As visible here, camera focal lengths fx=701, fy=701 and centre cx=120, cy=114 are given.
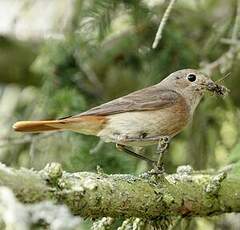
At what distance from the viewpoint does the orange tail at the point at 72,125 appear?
10.0 feet

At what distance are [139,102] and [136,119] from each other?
10 cm

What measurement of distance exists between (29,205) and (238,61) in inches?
102

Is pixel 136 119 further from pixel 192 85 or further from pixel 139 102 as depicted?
pixel 192 85

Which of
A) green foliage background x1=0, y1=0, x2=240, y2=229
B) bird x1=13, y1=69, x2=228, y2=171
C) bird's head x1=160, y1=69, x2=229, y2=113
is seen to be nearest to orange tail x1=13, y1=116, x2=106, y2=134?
bird x1=13, y1=69, x2=228, y2=171

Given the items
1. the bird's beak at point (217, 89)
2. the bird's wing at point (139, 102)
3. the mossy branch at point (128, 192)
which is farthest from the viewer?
the bird's beak at point (217, 89)

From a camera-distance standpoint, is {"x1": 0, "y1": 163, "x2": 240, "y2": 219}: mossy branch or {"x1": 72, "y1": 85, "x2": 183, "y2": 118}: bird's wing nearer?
{"x1": 0, "y1": 163, "x2": 240, "y2": 219}: mossy branch

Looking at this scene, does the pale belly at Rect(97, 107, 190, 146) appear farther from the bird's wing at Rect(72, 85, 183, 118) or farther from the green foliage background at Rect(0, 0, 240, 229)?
the green foliage background at Rect(0, 0, 240, 229)

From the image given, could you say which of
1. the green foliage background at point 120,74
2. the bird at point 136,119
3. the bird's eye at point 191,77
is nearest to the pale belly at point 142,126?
the bird at point 136,119

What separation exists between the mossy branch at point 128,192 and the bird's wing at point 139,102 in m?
0.59

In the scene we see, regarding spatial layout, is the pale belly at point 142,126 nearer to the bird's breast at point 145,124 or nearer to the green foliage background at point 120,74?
the bird's breast at point 145,124

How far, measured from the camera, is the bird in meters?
3.21

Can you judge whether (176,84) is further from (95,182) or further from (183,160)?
(95,182)

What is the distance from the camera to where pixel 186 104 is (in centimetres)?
353

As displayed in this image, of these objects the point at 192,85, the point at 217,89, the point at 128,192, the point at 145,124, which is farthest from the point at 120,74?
the point at 128,192
